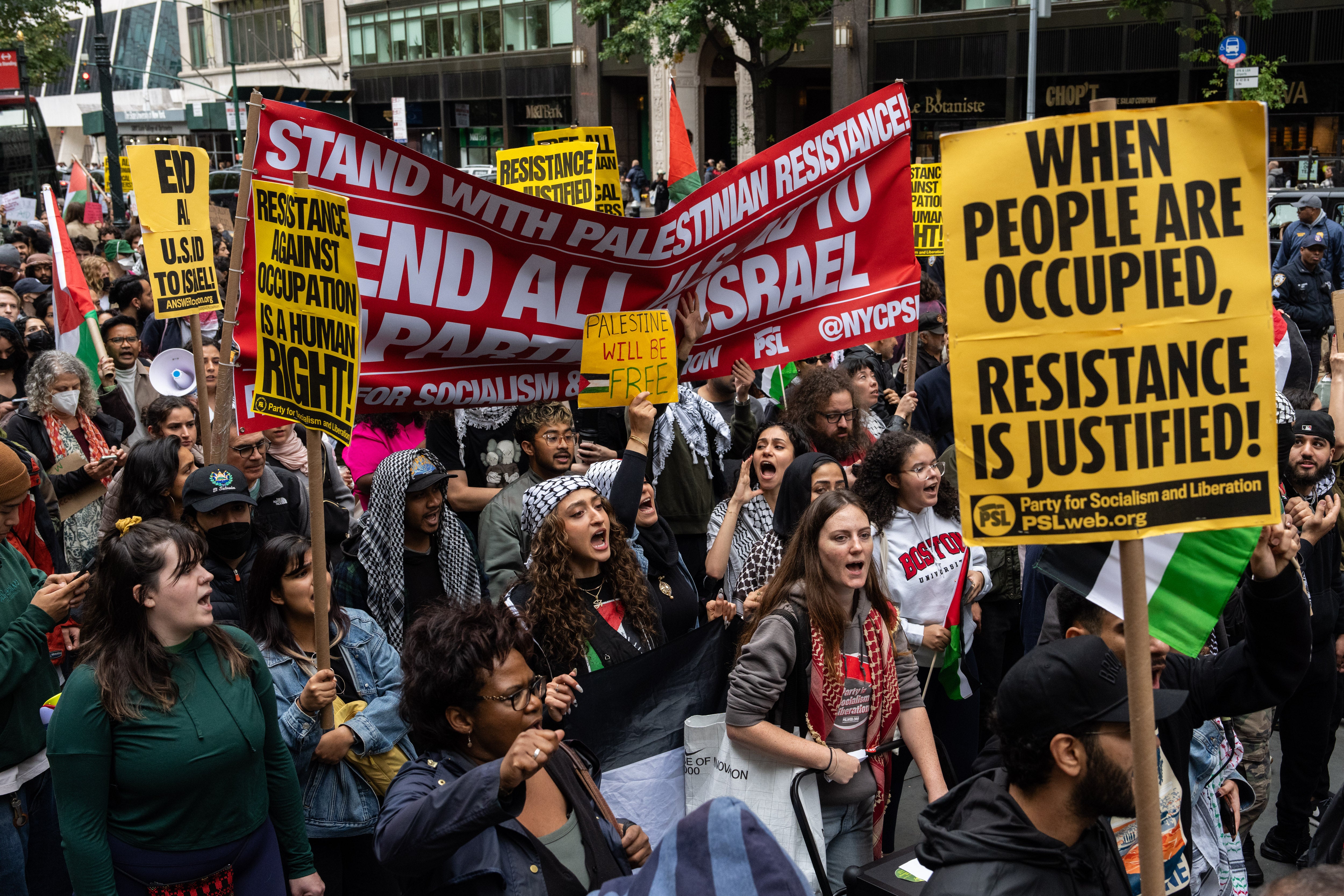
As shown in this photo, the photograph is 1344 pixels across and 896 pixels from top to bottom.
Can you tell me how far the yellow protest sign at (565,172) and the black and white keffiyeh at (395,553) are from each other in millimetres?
3274

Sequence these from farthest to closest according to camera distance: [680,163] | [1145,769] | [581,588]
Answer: [680,163] < [581,588] < [1145,769]

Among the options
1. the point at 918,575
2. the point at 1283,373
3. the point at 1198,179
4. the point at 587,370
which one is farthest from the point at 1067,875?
the point at 1283,373

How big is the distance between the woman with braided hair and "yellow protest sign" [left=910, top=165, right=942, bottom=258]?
16.7 feet

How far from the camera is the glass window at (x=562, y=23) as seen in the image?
43.4 m

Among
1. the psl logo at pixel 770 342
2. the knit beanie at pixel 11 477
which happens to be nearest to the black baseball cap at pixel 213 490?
the knit beanie at pixel 11 477

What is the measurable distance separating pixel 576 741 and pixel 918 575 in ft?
6.86

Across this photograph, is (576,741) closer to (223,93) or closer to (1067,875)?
(1067,875)

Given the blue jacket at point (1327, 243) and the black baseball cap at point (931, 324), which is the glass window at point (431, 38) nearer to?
the blue jacket at point (1327, 243)

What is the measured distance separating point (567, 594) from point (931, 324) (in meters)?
5.20

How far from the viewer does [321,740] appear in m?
3.79

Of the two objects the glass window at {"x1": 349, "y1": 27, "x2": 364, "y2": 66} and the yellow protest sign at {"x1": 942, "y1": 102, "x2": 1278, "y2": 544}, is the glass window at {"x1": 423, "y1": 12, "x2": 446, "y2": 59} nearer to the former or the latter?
the glass window at {"x1": 349, "y1": 27, "x2": 364, "y2": 66}

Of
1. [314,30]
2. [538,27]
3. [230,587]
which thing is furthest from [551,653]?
[314,30]

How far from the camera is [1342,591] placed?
5180 mm

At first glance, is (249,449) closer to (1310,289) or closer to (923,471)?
(923,471)
